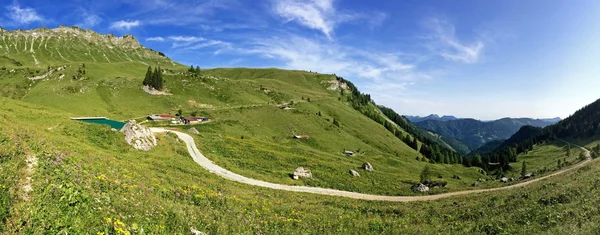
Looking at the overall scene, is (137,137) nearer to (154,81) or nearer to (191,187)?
(191,187)

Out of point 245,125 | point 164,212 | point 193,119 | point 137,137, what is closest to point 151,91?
point 193,119

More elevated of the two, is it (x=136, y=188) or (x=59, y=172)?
(x=59, y=172)

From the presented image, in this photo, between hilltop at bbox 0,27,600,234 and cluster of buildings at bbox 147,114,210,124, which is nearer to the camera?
hilltop at bbox 0,27,600,234

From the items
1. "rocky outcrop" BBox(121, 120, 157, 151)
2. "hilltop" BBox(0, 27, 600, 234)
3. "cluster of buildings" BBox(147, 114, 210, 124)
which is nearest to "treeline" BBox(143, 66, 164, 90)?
"hilltop" BBox(0, 27, 600, 234)

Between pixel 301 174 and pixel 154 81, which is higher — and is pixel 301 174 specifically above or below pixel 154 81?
below

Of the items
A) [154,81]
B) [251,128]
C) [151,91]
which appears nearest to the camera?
[251,128]

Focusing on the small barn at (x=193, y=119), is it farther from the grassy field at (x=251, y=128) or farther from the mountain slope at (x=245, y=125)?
the grassy field at (x=251, y=128)

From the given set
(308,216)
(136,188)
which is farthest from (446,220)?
(136,188)

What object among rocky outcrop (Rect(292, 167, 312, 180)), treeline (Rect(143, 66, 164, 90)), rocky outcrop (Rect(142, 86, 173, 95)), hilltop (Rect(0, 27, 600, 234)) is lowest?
rocky outcrop (Rect(292, 167, 312, 180))

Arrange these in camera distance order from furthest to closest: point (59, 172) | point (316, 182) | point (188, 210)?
1. point (316, 182)
2. point (188, 210)
3. point (59, 172)

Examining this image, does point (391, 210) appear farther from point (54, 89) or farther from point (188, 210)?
point (54, 89)

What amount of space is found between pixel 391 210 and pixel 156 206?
76.5ft

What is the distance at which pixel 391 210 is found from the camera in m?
29.5

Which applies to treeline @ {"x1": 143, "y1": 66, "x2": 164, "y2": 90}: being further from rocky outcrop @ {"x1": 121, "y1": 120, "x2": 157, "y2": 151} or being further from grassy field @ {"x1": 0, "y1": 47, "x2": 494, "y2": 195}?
rocky outcrop @ {"x1": 121, "y1": 120, "x2": 157, "y2": 151}
